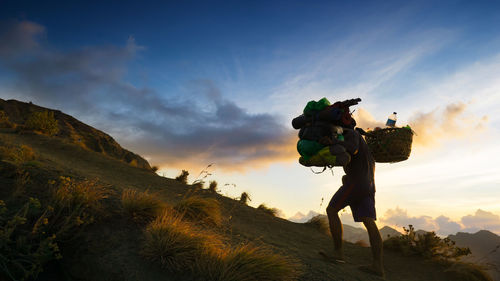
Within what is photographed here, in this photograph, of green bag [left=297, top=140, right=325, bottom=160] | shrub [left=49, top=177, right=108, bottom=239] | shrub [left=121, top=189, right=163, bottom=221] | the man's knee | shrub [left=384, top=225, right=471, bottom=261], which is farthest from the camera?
shrub [left=384, top=225, right=471, bottom=261]

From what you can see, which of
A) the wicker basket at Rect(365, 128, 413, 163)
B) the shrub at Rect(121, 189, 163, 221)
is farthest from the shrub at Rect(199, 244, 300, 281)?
the wicker basket at Rect(365, 128, 413, 163)

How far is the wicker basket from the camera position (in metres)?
4.71

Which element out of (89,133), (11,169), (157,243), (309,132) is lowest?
(157,243)

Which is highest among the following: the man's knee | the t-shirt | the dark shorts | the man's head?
the man's head

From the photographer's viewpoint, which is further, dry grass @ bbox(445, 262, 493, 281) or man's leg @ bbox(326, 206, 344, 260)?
dry grass @ bbox(445, 262, 493, 281)

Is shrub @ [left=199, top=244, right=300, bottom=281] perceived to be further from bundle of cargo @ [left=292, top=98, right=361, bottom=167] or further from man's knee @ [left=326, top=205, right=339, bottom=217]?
man's knee @ [left=326, top=205, right=339, bottom=217]

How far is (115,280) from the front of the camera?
11.1 ft

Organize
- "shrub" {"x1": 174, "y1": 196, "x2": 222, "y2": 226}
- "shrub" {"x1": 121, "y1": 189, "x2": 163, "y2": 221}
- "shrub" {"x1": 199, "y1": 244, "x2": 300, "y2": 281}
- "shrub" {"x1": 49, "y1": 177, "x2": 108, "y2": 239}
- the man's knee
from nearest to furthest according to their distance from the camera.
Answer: "shrub" {"x1": 199, "y1": 244, "x2": 300, "y2": 281}, "shrub" {"x1": 49, "y1": 177, "x2": 108, "y2": 239}, "shrub" {"x1": 121, "y1": 189, "x2": 163, "y2": 221}, the man's knee, "shrub" {"x1": 174, "y1": 196, "x2": 222, "y2": 226}

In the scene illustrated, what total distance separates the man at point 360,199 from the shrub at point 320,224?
17.2ft

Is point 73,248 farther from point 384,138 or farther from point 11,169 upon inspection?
point 384,138

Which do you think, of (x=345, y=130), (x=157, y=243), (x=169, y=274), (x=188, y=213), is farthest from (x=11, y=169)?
(x=345, y=130)

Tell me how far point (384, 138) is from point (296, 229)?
5.18 m

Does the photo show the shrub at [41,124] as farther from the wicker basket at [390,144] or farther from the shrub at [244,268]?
the wicker basket at [390,144]

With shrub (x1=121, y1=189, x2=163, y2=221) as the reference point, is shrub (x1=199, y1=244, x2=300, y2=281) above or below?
below
